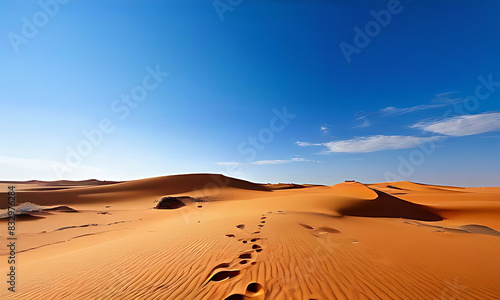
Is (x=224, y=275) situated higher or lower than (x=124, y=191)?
lower

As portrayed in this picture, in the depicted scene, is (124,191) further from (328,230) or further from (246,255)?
(246,255)

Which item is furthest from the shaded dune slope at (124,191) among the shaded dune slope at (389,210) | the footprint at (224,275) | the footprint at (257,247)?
the footprint at (224,275)

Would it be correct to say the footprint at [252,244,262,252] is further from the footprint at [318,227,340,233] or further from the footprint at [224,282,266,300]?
the footprint at [318,227,340,233]

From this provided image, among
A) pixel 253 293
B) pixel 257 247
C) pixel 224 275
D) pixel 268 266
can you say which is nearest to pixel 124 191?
pixel 257 247

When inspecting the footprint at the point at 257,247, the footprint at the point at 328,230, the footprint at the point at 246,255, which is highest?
the footprint at the point at 328,230

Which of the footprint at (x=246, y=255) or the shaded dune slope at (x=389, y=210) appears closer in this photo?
the footprint at (x=246, y=255)

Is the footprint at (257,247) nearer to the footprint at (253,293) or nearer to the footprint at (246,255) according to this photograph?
the footprint at (246,255)

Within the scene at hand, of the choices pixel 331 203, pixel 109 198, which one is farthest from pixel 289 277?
pixel 109 198

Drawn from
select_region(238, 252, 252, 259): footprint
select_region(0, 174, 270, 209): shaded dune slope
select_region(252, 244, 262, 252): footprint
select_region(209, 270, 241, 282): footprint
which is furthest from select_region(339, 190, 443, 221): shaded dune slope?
Result: select_region(0, 174, 270, 209): shaded dune slope

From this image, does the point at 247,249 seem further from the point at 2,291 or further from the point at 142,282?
the point at 2,291

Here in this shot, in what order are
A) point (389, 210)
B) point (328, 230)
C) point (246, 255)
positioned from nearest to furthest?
point (246, 255)
point (328, 230)
point (389, 210)

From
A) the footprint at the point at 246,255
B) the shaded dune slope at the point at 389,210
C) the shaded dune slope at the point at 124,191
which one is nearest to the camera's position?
the footprint at the point at 246,255

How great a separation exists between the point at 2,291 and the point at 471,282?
10.3 meters

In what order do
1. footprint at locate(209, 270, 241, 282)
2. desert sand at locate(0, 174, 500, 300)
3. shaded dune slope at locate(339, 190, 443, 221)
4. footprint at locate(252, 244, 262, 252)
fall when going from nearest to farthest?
desert sand at locate(0, 174, 500, 300), footprint at locate(209, 270, 241, 282), footprint at locate(252, 244, 262, 252), shaded dune slope at locate(339, 190, 443, 221)
